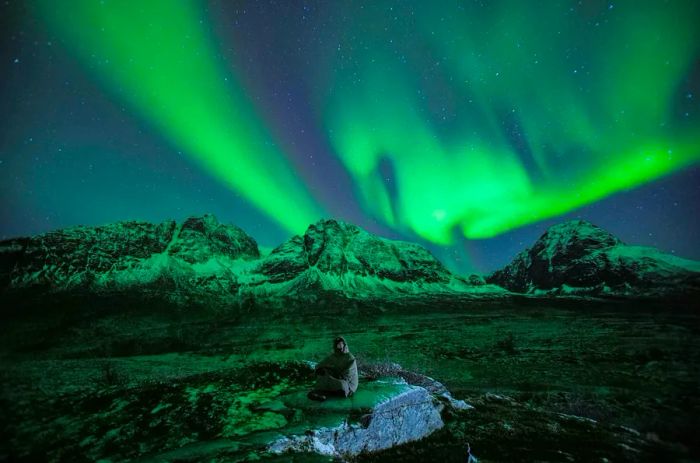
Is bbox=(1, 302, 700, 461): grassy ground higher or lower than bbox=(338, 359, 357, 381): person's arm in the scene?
lower

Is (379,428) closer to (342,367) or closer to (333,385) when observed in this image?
(333,385)

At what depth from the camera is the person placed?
1122cm

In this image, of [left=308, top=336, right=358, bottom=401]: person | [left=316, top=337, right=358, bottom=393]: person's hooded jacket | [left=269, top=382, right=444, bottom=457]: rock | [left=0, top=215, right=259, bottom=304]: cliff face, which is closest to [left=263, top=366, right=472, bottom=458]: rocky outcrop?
[left=269, top=382, right=444, bottom=457]: rock

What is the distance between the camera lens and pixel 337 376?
442 inches

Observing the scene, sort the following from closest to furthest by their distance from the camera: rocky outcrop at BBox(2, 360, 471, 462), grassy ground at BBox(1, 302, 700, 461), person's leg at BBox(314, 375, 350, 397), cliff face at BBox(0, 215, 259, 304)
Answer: rocky outcrop at BBox(2, 360, 471, 462) < person's leg at BBox(314, 375, 350, 397) < grassy ground at BBox(1, 302, 700, 461) < cliff face at BBox(0, 215, 259, 304)

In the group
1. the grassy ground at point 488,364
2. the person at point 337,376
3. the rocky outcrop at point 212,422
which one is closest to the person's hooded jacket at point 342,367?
the person at point 337,376

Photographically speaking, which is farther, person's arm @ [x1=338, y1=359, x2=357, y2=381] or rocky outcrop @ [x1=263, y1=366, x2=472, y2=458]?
person's arm @ [x1=338, y1=359, x2=357, y2=381]

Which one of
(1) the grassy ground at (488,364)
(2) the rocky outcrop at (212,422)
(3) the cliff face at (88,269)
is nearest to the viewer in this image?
(2) the rocky outcrop at (212,422)

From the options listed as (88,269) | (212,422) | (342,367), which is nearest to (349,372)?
(342,367)

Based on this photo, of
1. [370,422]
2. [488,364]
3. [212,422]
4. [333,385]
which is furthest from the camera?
[488,364]

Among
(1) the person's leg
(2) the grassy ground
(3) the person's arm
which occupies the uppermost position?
(3) the person's arm

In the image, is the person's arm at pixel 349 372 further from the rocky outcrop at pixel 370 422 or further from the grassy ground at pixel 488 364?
the grassy ground at pixel 488 364

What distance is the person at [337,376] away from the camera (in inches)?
442

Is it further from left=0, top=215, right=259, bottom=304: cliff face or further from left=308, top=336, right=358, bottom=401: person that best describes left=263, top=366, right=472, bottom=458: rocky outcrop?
left=0, top=215, right=259, bottom=304: cliff face
